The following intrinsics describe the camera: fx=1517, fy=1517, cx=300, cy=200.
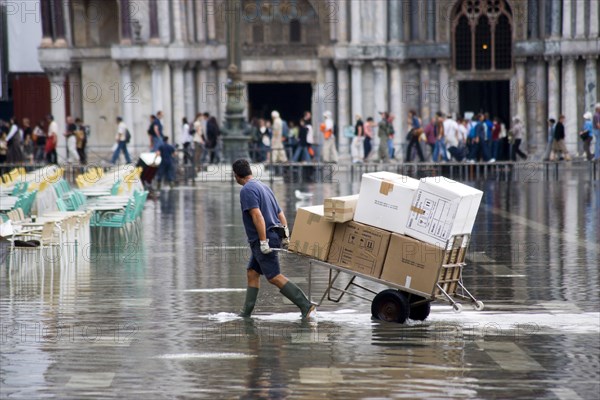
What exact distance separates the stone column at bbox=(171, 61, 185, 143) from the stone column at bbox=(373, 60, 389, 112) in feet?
20.4

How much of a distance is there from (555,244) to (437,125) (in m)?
21.5

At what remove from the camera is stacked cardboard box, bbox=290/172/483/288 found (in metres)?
14.1

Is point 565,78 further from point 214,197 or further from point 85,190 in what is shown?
point 85,190

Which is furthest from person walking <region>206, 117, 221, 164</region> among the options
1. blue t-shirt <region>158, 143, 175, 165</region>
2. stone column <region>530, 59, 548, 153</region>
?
stone column <region>530, 59, 548, 153</region>

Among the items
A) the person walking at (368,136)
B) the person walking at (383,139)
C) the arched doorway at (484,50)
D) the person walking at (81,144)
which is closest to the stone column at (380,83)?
the person walking at (368,136)

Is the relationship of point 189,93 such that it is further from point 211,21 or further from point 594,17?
point 594,17

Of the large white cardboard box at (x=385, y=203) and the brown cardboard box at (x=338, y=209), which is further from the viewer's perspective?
the brown cardboard box at (x=338, y=209)

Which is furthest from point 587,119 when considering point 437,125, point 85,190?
point 85,190

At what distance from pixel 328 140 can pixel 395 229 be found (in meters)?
30.4

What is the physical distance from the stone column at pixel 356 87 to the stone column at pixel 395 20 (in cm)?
140

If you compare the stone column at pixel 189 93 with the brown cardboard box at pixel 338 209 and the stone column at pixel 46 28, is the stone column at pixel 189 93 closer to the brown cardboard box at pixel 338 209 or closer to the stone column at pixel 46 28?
the stone column at pixel 46 28

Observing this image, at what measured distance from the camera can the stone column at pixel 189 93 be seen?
1954 inches

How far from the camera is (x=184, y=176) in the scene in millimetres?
39812

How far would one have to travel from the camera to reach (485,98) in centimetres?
4856
